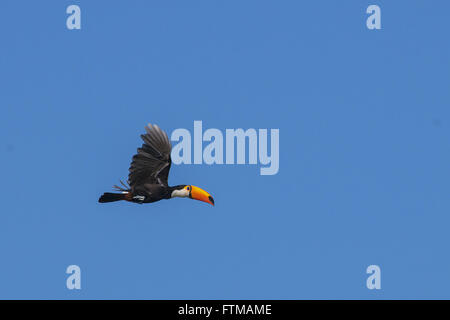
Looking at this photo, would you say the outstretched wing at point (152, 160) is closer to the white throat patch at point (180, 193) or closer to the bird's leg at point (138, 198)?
the bird's leg at point (138, 198)

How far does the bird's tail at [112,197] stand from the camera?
2198 centimetres

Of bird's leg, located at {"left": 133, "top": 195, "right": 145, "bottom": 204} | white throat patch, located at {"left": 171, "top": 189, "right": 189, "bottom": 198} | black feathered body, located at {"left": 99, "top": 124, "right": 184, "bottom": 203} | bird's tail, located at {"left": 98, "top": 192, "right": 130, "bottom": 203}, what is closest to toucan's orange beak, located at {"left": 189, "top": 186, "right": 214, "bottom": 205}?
white throat patch, located at {"left": 171, "top": 189, "right": 189, "bottom": 198}

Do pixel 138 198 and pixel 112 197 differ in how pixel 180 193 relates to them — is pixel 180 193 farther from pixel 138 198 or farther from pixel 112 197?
pixel 112 197

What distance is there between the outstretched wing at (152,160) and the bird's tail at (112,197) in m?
0.29

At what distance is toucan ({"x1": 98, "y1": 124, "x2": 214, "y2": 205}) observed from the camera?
21.7 metres

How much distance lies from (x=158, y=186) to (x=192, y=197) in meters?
1.07

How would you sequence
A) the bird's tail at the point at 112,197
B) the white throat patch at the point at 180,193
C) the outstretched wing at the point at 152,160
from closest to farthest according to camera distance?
the outstretched wing at the point at 152,160 → the bird's tail at the point at 112,197 → the white throat patch at the point at 180,193

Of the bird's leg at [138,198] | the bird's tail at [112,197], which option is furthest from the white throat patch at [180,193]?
the bird's tail at [112,197]

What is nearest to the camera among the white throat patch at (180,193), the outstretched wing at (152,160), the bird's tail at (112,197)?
the outstretched wing at (152,160)

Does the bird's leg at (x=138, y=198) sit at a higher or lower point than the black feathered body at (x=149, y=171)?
lower

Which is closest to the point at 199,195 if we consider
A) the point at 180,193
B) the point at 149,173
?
the point at 180,193

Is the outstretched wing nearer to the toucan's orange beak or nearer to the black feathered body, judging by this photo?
the black feathered body

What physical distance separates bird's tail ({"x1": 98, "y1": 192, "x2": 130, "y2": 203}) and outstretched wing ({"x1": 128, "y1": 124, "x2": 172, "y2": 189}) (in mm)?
288
